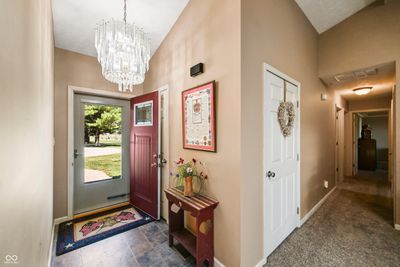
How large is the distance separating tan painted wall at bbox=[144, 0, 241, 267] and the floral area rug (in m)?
1.45

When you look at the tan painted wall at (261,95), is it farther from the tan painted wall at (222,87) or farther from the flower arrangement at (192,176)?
the flower arrangement at (192,176)

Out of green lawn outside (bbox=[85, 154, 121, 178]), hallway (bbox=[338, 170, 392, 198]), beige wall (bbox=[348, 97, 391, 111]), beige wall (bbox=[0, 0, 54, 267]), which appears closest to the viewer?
beige wall (bbox=[0, 0, 54, 267])

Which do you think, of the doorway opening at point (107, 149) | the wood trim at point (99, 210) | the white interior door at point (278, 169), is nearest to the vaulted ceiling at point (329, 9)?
the white interior door at point (278, 169)

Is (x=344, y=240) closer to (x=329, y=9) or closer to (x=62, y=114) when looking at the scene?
(x=329, y=9)

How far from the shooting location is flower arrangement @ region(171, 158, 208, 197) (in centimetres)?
188

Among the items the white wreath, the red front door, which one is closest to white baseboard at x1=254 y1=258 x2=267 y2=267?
the white wreath

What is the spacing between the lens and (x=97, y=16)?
224 cm

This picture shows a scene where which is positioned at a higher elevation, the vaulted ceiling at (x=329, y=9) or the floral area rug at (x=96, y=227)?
the vaulted ceiling at (x=329, y=9)

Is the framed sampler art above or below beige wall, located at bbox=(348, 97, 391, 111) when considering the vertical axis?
below

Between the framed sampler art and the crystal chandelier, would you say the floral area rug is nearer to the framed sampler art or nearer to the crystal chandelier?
the framed sampler art

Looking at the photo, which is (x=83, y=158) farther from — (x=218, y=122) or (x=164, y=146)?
(x=218, y=122)

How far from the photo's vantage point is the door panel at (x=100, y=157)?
2.87m

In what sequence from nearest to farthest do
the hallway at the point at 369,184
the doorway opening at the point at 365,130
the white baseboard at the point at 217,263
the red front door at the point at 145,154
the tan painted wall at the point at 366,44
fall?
1. the white baseboard at the point at 217,263
2. the tan painted wall at the point at 366,44
3. the red front door at the point at 145,154
4. the doorway opening at the point at 365,130
5. the hallway at the point at 369,184

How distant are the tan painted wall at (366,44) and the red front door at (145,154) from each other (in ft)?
10.4
